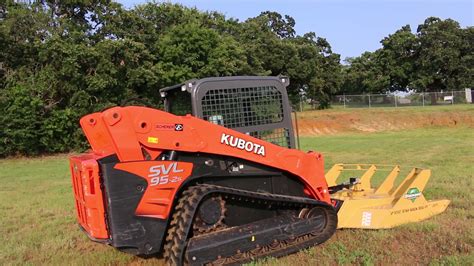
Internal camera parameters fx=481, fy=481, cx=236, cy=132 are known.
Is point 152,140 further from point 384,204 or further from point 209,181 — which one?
point 384,204

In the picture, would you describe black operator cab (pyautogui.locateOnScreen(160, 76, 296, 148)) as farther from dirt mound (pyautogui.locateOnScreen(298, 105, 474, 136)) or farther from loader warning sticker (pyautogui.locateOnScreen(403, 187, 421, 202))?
dirt mound (pyautogui.locateOnScreen(298, 105, 474, 136))

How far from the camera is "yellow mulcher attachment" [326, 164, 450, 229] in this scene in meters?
6.01

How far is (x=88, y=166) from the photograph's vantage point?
4.43 metres

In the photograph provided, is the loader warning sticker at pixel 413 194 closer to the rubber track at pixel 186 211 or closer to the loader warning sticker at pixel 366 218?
the loader warning sticker at pixel 366 218

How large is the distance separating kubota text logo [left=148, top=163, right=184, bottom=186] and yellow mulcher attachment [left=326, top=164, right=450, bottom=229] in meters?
2.32

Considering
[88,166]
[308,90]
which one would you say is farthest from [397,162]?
[308,90]

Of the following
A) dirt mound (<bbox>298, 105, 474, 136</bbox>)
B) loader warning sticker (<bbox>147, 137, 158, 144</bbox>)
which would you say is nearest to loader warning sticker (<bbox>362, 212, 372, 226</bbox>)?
loader warning sticker (<bbox>147, 137, 158, 144</bbox>)

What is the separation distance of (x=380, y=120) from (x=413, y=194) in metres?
30.0

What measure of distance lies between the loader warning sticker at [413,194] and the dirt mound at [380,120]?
28.3 meters

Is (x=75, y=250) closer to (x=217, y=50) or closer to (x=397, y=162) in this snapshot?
(x=397, y=162)

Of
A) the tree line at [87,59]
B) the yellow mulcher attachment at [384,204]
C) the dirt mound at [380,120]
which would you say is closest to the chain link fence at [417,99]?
the dirt mound at [380,120]

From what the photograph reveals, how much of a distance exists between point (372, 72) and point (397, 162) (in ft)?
151

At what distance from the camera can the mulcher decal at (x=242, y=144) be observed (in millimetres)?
4906

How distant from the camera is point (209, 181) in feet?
16.3
